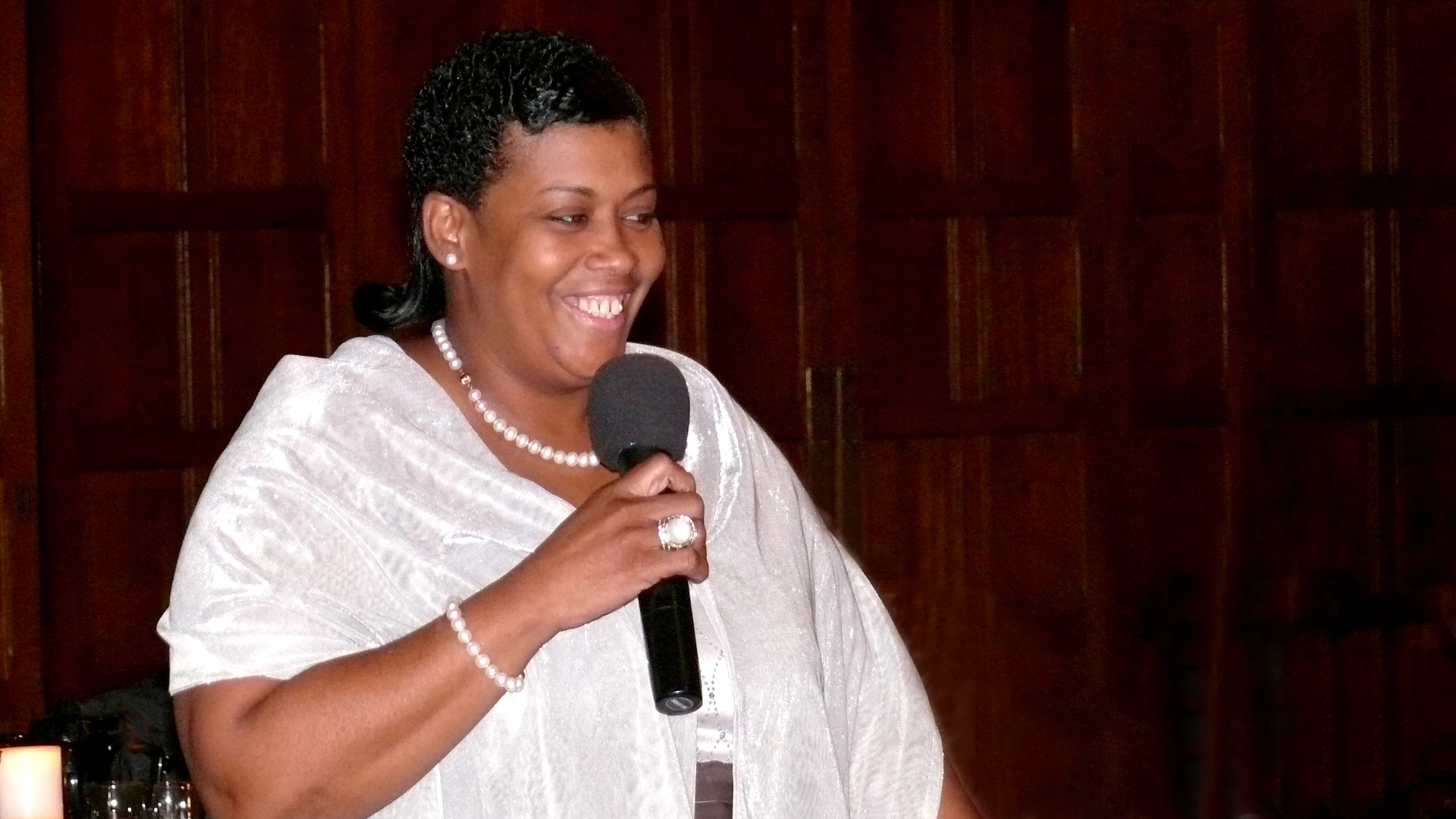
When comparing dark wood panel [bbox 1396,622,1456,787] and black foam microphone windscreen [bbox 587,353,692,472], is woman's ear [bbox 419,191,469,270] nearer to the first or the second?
black foam microphone windscreen [bbox 587,353,692,472]

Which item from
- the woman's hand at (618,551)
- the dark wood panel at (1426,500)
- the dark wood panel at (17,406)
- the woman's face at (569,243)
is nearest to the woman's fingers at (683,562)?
the woman's hand at (618,551)

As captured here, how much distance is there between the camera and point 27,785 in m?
2.75

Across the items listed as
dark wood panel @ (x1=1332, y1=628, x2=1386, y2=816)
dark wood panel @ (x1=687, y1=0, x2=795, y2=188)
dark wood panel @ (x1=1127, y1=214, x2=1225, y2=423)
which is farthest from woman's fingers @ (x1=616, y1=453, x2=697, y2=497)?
dark wood panel @ (x1=1332, y1=628, x2=1386, y2=816)

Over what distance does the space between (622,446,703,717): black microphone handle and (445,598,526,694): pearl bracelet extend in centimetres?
13

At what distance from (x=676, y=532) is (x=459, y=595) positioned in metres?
0.33

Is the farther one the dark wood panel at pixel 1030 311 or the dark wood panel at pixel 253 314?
the dark wood panel at pixel 1030 311

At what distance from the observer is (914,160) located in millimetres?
5391

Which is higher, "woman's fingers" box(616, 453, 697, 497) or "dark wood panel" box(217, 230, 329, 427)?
"dark wood panel" box(217, 230, 329, 427)

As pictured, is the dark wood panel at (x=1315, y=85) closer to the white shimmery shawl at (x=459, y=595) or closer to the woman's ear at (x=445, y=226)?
the white shimmery shawl at (x=459, y=595)

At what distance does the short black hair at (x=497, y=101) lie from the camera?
6.22 ft

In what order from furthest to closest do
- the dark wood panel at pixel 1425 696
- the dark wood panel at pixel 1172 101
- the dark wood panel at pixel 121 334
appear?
the dark wood panel at pixel 1425 696 < the dark wood panel at pixel 1172 101 < the dark wood panel at pixel 121 334

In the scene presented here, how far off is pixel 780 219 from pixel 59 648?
221 centimetres

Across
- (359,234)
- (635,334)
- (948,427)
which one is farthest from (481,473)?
(948,427)

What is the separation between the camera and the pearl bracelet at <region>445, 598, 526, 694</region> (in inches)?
65.6
